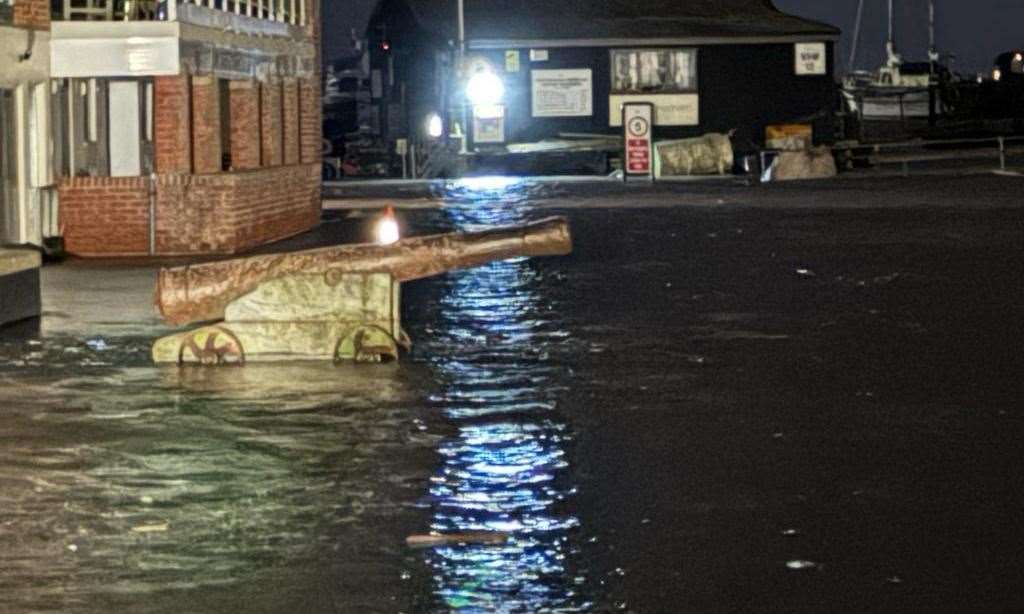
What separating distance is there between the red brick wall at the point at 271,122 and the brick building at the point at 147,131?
150 centimetres

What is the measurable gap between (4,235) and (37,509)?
1516 cm

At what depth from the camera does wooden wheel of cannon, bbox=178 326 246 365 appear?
50.4 ft

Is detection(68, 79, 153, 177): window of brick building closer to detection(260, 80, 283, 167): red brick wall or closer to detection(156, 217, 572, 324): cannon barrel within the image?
detection(260, 80, 283, 167): red brick wall

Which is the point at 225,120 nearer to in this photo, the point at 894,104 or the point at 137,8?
the point at 137,8

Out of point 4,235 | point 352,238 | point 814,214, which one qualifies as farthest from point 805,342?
point 814,214

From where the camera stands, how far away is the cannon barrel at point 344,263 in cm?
1591

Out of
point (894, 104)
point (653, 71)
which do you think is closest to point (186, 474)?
point (653, 71)

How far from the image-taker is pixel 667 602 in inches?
318

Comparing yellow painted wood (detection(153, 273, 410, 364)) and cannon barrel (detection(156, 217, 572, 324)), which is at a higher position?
cannon barrel (detection(156, 217, 572, 324))

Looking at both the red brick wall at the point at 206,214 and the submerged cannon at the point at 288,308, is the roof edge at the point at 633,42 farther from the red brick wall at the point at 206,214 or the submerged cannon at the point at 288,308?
the submerged cannon at the point at 288,308

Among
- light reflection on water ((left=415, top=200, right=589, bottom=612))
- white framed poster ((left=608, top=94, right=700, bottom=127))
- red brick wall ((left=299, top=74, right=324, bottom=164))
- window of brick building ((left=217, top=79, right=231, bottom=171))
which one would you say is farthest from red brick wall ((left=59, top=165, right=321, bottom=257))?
white framed poster ((left=608, top=94, right=700, bottom=127))

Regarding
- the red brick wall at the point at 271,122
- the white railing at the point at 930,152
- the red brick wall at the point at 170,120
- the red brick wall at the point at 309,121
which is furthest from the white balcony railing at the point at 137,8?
the white railing at the point at 930,152

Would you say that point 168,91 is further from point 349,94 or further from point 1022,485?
point 349,94

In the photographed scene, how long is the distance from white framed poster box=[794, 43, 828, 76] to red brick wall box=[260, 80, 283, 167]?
2853cm
